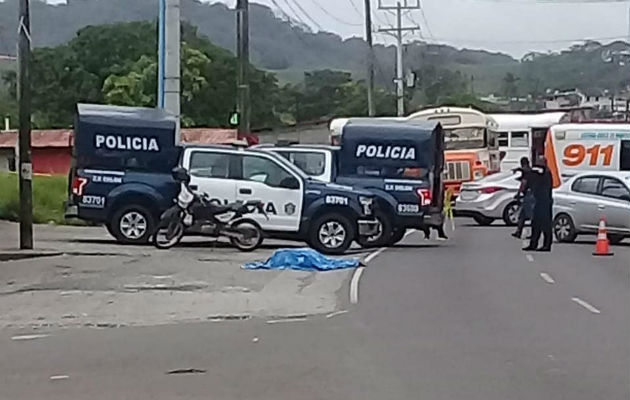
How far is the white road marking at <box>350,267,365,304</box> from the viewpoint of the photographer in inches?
666

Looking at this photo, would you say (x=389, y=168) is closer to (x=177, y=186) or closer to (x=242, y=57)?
(x=177, y=186)

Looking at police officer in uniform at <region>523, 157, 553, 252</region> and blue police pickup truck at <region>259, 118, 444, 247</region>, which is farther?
blue police pickup truck at <region>259, 118, 444, 247</region>

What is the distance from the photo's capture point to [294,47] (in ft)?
323

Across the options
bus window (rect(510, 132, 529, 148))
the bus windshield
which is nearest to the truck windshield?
the bus windshield

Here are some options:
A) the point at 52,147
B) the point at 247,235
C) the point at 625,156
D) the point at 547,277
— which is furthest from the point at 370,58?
the point at 547,277

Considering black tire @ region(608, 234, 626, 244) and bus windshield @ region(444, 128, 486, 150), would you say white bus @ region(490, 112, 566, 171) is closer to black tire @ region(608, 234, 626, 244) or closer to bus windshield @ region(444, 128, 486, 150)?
bus windshield @ region(444, 128, 486, 150)

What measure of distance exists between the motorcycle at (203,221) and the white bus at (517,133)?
2288cm

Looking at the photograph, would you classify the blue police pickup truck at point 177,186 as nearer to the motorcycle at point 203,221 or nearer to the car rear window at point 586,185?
the motorcycle at point 203,221

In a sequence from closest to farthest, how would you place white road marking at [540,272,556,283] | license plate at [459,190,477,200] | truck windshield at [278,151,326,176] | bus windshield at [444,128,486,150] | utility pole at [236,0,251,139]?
white road marking at [540,272,556,283], truck windshield at [278,151,326,176], license plate at [459,190,477,200], utility pole at [236,0,251,139], bus windshield at [444,128,486,150]

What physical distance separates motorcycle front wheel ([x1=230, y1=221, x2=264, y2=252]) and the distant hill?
2272 inches

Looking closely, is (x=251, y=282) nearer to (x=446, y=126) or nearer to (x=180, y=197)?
(x=180, y=197)

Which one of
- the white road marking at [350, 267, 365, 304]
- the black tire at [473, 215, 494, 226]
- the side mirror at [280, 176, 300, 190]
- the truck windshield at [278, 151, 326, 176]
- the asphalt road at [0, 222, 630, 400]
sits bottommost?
the black tire at [473, 215, 494, 226]

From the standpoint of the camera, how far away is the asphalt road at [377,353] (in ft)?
34.1

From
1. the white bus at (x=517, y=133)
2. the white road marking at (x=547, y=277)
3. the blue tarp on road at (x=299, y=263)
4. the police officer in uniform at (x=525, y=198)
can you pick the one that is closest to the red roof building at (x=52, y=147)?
the white bus at (x=517, y=133)
